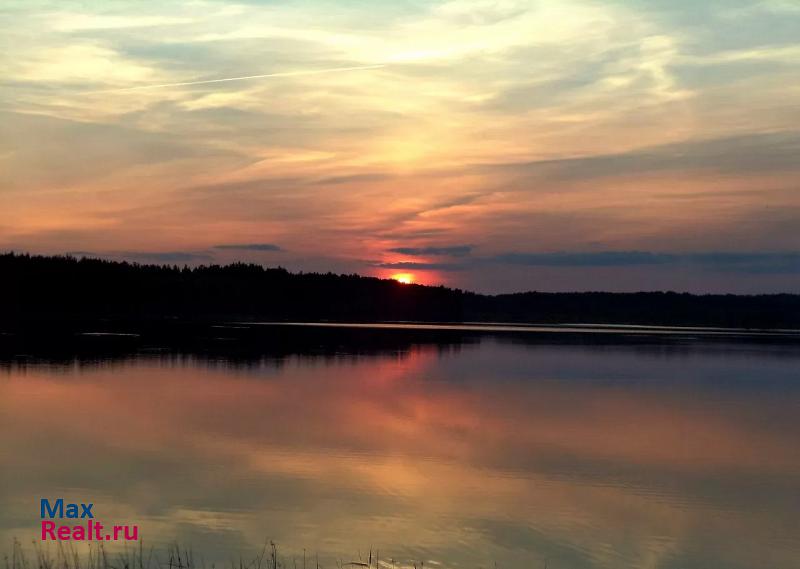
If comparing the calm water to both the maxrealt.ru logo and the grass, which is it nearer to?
the maxrealt.ru logo

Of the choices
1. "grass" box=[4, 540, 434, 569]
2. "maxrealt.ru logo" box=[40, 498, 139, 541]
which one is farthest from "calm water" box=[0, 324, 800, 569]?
"grass" box=[4, 540, 434, 569]

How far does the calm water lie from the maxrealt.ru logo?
0.65 feet

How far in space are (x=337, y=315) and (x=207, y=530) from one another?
154 m

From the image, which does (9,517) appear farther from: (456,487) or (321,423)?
(321,423)

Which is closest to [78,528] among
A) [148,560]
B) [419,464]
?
[148,560]

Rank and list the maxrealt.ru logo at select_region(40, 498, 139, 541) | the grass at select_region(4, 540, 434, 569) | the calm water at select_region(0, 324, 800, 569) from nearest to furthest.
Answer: the grass at select_region(4, 540, 434, 569), the maxrealt.ru logo at select_region(40, 498, 139, 541), the calm water at select_region(0, 324, 800, 569)

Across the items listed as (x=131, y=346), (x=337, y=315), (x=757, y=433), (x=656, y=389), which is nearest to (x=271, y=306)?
(x=337, y=315)

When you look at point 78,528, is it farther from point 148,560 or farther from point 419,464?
point 419,464

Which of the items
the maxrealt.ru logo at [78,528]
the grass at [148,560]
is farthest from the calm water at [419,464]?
the grass at [148,560]

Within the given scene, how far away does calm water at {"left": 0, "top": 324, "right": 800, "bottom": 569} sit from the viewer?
12.9 metres

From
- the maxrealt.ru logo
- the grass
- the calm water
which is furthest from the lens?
the calm water

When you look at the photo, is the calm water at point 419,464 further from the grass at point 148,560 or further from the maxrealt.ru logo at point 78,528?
the grass at point 148,560

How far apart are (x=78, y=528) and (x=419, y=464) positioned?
7.66 meters

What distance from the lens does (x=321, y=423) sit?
24109mm
